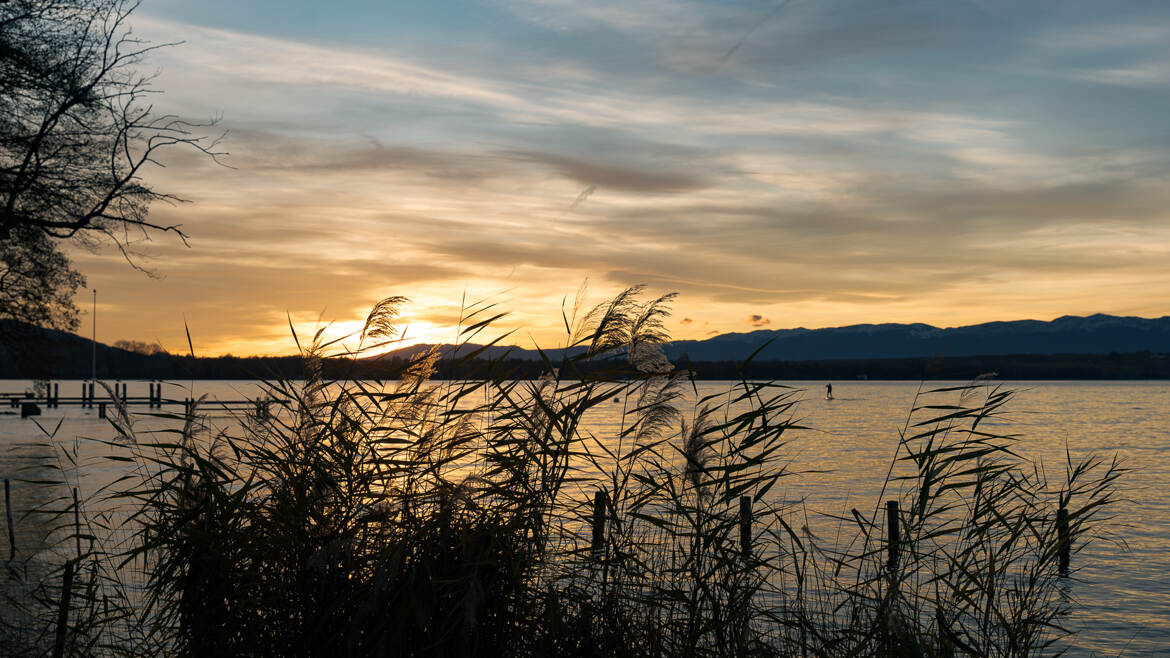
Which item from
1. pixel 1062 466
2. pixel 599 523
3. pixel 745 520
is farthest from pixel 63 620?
pixel 1062 466

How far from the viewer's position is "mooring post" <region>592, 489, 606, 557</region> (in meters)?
5.85

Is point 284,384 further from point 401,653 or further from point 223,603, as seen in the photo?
point 401,653

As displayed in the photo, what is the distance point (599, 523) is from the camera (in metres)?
5.93

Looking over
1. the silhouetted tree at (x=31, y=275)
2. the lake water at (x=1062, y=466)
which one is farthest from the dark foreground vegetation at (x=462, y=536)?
the silhouetted tree at (x=31, y=275)

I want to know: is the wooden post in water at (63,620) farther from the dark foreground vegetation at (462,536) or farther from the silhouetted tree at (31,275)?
the silhouetted tree at (31,275)

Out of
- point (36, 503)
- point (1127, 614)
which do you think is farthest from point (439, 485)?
point (36, 503)

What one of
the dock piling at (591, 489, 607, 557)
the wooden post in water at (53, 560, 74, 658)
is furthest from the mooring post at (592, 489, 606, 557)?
the wooden post in water at (53, 560, 74, 658)

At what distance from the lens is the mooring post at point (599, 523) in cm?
585

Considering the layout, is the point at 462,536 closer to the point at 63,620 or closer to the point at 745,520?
the point at 745,520

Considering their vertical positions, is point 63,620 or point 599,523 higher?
point 599,523

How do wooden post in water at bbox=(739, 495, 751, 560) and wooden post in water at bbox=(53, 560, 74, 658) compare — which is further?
wooden post in water at bbox=(53, 560, 74, 658)

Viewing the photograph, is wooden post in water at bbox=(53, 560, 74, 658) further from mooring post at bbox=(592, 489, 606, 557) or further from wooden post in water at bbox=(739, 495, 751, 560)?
wooden post in water at bbox=(739, 495, 751, 560)

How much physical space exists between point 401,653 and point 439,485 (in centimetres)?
112

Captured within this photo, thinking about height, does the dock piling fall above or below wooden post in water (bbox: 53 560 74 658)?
above
